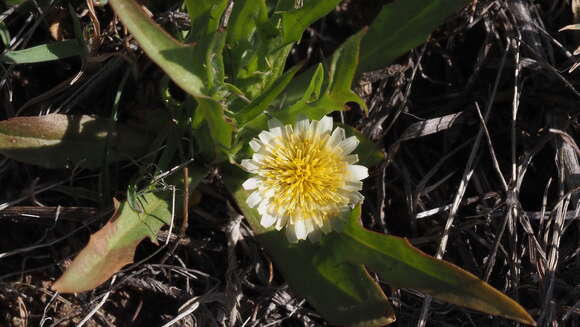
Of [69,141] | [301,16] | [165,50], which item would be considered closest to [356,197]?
[301,16]

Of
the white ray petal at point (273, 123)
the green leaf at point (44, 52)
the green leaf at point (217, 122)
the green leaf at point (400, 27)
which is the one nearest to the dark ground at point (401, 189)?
the green leaf at point (44, 52)

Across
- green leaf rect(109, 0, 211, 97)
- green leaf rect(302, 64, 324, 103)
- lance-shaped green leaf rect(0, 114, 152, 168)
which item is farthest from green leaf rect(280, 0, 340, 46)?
lance-shaped green leaf rect(0, 114, 152, 168)

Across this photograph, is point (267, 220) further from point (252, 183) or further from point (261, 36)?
point (261, 36)

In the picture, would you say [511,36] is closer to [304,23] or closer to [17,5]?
[304,23]

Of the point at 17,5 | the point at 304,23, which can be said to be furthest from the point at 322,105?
the point at 17,5

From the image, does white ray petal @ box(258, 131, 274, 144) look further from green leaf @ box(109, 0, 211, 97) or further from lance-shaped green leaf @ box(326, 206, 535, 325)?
lance-shaped green leaf @ box(326, 206, 535, 325)

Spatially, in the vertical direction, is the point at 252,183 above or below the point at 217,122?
below
